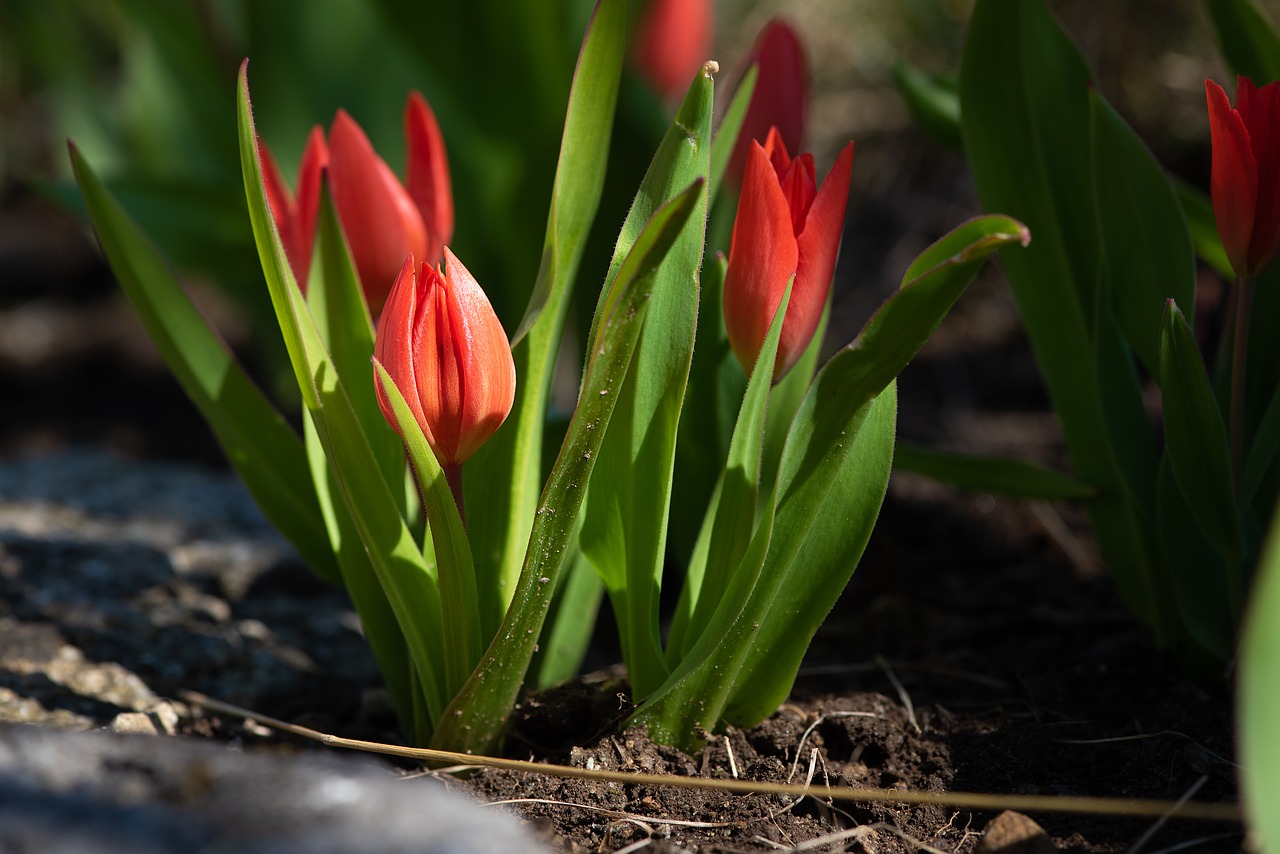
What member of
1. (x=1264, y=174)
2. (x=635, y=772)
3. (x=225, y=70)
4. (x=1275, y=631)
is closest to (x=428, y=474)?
(x=635, y=772)

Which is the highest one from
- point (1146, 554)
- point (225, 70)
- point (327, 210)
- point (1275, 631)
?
point (225, 70)

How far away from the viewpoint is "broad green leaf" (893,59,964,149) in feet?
4.18

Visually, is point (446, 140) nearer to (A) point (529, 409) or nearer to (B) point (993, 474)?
(A) point (529, 409)

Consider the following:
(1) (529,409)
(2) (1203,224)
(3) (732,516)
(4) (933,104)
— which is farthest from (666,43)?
(3) (732,516)

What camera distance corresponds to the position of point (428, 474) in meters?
0.80

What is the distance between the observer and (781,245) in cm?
81

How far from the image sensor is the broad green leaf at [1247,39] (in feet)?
3.56

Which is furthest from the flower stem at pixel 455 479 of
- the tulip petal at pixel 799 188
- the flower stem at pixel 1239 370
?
the flower stem at pixel 1239 370

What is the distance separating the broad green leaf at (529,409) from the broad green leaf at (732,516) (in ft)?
0.52

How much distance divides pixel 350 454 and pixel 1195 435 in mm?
685

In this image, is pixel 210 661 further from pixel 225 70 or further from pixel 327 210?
pixel 225 70

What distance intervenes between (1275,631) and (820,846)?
405 mm

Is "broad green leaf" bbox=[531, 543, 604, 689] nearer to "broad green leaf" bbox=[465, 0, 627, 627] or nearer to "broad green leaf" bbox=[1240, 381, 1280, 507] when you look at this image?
"broad green leaf" bbox=[465, 0, 627, 627]

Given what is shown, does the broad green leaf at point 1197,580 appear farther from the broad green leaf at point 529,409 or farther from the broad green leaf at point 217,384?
the broad green leaf at point 217,384
